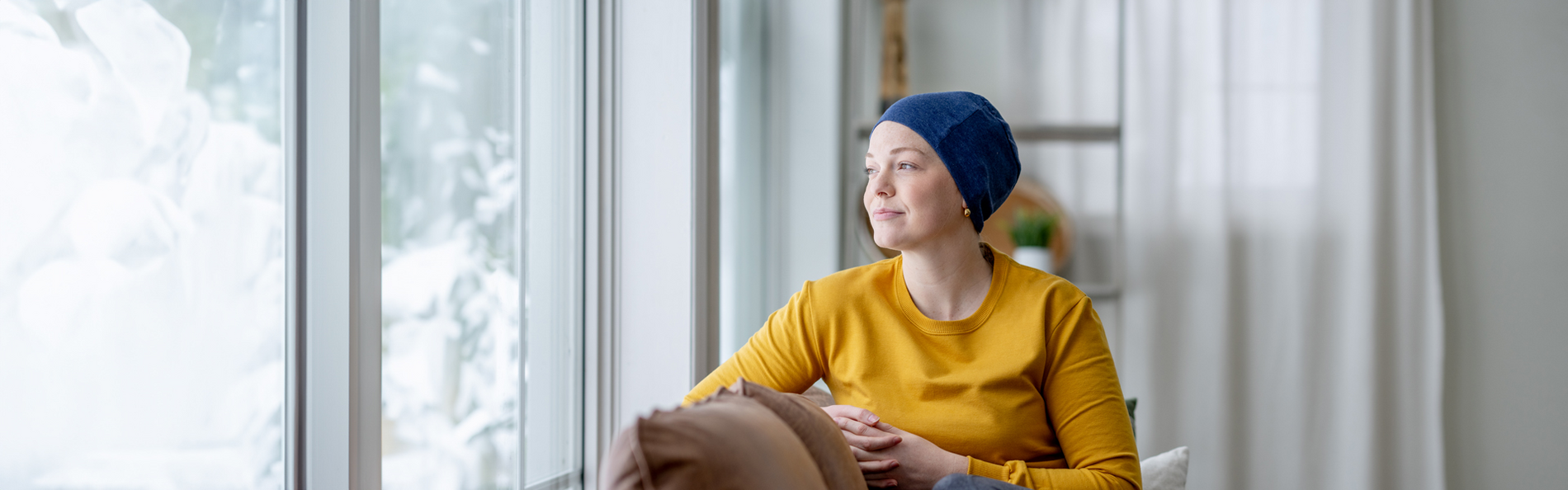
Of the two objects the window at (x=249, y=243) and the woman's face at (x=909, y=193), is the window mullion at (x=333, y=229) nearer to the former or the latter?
the window at (x=249, y=243)

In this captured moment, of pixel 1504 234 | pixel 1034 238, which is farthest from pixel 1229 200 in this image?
pixel 1504 234

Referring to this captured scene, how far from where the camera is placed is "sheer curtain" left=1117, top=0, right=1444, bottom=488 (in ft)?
7.77

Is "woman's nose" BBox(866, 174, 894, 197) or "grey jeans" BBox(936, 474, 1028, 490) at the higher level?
"woman's nose" BBox(866, 174, 894, 197)

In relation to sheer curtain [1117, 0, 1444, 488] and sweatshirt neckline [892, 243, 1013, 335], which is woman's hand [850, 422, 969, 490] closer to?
sweatshirt neckline [892, 243, 1013, 335]

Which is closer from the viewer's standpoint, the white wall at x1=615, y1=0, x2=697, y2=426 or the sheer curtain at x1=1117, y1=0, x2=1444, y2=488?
the white wall at x1=615, y1=0, x2=697, y2=426

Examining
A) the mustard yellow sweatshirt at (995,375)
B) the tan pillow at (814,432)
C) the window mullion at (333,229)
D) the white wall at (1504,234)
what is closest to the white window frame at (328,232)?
the window mullion at (333,229)

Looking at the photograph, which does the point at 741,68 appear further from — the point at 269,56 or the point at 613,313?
the point at 269,56

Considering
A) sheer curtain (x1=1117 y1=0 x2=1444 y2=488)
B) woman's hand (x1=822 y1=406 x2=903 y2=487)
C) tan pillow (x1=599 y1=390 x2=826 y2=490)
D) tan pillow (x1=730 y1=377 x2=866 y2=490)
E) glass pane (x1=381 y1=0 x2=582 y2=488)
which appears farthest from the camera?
sheer curtain (x1=1117 y1=0 x2=1444 y2=488)

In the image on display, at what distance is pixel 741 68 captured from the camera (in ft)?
7.47

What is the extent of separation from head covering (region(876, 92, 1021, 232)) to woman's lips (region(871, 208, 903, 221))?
0.09 metres

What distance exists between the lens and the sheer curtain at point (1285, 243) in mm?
2369

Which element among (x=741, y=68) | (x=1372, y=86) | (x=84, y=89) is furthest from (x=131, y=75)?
(x=1372, y=86)

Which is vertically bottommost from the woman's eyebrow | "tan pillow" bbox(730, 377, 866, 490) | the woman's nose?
"tan pillow" bbox(730, 377, 866, 490)

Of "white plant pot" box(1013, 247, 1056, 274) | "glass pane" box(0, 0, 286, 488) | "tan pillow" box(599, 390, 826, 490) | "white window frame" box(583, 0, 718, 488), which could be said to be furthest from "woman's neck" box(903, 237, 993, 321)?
"white plant pot" box(1013, 247, 1056, 274)
